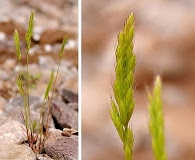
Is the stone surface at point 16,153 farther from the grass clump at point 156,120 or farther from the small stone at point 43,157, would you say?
the grass clump at point 156,120

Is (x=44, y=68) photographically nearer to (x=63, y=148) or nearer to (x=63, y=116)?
(x=63, y=116)

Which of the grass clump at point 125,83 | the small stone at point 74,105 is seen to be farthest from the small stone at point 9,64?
the grass clump at point 125,83

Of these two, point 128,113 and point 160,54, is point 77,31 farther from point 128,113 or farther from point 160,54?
point 128,113

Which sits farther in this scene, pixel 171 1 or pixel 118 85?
pixel 171 1

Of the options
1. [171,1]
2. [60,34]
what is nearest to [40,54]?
[60,34]

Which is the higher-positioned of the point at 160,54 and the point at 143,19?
the point at 143,19

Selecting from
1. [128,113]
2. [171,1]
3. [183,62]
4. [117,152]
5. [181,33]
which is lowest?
[117,152]
